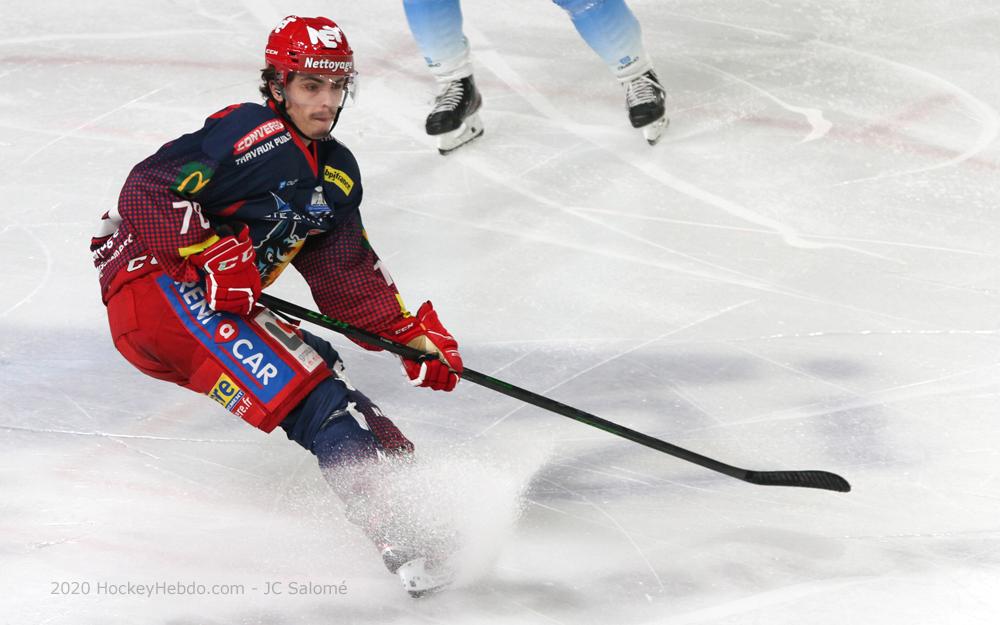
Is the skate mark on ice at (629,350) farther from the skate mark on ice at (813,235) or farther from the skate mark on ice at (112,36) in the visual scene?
the skate mark on ice at (112,36)

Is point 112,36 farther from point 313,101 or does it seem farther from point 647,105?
point 313,101

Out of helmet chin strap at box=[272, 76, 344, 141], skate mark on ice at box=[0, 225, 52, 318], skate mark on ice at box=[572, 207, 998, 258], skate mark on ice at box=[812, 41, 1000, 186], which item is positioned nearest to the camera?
helmet chin strap at box=[272, 76, 344, 141]

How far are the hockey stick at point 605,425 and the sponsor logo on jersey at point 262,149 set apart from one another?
0.28m

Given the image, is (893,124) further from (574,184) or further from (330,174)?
(330,174)

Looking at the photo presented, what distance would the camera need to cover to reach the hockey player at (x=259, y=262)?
2.13 metres

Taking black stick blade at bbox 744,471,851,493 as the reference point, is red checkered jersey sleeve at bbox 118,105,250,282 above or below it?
above

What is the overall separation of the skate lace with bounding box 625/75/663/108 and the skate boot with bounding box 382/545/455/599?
200 cm

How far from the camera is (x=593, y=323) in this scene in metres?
2.97

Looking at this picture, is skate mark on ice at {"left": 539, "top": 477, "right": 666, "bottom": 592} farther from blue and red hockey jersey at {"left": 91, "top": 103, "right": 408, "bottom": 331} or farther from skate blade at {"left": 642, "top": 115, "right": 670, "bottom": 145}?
skate blade at {"left": 642, "top": 115, "right": 670, "bottom": 145}

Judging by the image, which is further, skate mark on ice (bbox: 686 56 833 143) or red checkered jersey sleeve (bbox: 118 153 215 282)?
skate mark on ice (bbox: 686 56 833 143)

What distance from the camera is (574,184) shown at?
359 centimetres

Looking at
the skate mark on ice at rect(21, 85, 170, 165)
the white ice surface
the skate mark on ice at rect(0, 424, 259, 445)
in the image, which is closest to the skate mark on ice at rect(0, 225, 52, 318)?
the white ice surface

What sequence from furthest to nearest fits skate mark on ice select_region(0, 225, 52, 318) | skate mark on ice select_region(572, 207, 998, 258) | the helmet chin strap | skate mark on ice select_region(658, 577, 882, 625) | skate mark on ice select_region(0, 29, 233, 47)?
skate mark on ice select_region(0, 29, 233, 47) → skate mark on ice select_region(572, 207, 998, 258) → skate mark on ice select_region(0, 225, 52, 318) → the helmet chin strap → skate mark on ice select_region(658, 577, 882, 625)

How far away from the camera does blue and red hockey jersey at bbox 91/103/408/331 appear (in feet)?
7.06
